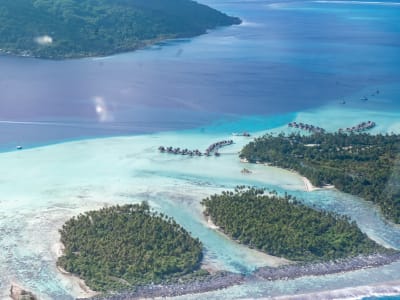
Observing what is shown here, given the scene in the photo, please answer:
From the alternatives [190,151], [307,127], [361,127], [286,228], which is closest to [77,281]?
[286,228]

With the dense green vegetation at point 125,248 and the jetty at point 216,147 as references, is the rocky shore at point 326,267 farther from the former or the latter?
the jetty at point 216,147

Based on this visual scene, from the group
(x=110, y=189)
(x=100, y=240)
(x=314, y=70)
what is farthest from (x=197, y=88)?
(x=100, y=240)

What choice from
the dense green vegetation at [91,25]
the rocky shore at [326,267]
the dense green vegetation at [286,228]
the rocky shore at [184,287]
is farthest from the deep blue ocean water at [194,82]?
the rocky shore at [326,267]

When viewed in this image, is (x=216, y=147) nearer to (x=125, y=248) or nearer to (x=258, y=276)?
(x=125, y=248)

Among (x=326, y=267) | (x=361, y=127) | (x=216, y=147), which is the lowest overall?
(x=326, y=267)

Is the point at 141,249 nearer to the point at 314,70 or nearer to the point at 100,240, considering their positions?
the point at 100,240
